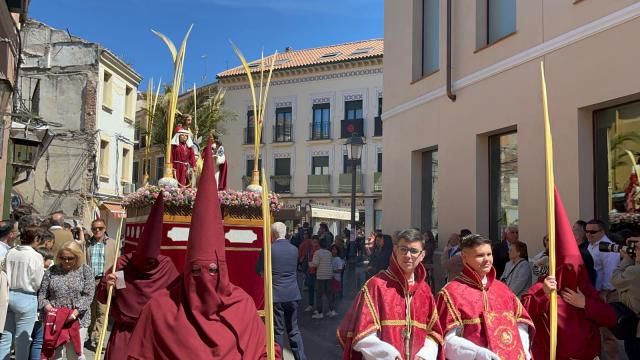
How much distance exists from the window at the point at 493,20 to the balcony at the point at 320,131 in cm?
2606

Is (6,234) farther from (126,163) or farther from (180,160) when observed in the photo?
(126,163)

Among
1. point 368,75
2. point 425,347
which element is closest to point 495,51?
point 425,347

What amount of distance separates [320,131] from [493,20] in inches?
1049

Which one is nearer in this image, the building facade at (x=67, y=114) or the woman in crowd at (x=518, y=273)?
the woman in crowd at (x=518, y=273)

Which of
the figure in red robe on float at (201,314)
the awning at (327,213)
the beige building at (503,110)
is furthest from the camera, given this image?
the awning at (327,213)

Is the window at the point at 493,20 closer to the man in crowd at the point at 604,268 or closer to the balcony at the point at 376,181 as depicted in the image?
the man in crowd at the point at 604,268

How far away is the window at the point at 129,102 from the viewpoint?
29589 millimetres

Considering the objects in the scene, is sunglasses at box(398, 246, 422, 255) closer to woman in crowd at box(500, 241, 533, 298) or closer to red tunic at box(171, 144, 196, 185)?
woman in crowd at box(500, 241, 533, 298)

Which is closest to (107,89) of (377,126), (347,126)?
(347,126)

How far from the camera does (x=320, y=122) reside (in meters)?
37.3

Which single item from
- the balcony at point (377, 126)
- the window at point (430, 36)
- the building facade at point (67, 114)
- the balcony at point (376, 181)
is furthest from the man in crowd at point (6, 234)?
the balcony at point (377, 126)

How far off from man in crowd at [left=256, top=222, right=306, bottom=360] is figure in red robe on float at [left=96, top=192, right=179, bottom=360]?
2447mm

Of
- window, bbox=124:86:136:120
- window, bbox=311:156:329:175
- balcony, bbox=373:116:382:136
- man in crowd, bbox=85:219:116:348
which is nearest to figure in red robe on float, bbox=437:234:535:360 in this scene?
man in crowd, bbox=85:219:116:348

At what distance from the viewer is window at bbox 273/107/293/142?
38.2 metres
